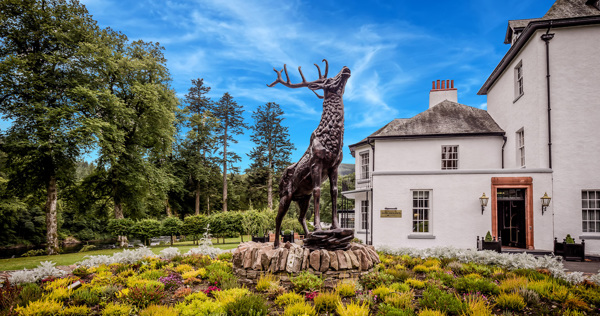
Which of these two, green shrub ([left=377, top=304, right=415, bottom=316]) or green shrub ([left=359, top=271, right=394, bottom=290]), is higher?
green shrub ([left=377, top=304, right=415, bottom=316])

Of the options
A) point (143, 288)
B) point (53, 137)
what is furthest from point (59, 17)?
point (143, 288)

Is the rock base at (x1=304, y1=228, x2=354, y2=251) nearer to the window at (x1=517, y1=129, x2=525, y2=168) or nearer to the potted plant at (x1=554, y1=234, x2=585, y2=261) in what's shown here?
the potted plant at (x1=554, y1=234, x2=585, y2=261)

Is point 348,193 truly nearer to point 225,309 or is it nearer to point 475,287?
point 475,287

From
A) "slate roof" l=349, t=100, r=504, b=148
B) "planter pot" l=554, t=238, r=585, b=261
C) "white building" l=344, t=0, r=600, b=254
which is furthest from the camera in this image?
"slate roof" l=349, t=100, r=504, b=148

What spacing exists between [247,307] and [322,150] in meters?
3.48

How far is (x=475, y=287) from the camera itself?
5.61 meters

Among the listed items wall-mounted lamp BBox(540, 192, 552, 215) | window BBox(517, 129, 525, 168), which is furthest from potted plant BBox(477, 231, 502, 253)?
window BBox(517, 129, 525, 168)

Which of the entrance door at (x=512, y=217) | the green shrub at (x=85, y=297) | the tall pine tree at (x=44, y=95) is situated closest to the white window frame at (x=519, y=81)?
the entrance door at (x=512, y=217)

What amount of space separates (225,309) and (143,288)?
1915 millimetres

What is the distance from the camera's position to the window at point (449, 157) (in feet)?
52.0

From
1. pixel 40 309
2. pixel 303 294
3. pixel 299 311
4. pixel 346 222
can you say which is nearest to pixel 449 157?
pixel 346 222

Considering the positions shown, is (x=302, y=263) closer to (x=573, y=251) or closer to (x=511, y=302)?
(x=511, y=302)

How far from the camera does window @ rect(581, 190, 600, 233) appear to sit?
11.8 metres

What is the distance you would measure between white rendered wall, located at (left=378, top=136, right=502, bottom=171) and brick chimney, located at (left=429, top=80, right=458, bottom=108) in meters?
4.73
